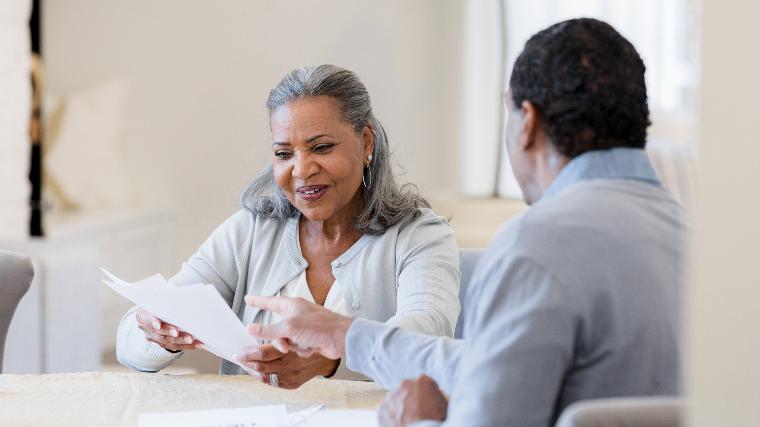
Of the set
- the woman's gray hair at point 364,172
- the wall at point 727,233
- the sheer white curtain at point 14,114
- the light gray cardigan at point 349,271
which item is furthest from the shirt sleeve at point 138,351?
the sheer white curtain at point 14,114

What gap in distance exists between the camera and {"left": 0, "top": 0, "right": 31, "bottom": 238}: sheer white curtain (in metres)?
3.94

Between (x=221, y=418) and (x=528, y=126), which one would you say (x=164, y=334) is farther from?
(x=528, y=126)

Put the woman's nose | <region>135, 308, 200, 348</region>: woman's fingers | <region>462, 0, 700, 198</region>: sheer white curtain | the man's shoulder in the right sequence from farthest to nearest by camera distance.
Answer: <region>462, 0, 700, 198</region>: sheer white curtain, the woman's nose, <region>135, 308, 200, 348</region>: woman's fingers, the man's shoulder

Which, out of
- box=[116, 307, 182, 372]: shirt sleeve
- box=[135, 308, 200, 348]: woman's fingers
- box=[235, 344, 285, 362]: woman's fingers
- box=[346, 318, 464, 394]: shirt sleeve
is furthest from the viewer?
box=[116, 307, 182, 372]: shirt sleeve

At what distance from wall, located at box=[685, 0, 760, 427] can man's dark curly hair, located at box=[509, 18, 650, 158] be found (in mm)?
396

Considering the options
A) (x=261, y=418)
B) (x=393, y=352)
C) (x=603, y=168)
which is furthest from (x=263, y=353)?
(x=603, y=168)

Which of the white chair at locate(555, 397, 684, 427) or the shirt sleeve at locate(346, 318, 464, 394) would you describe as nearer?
the white chair at locate(555, 397, 684, 427)

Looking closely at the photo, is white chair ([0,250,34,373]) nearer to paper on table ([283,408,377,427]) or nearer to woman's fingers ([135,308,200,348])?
woman's fingers ([135,308,200,348])

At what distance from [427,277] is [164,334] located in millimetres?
490

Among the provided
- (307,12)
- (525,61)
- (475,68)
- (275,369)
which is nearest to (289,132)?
(275,369)

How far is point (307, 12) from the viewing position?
446 centimetres

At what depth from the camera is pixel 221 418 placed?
1.37 meters

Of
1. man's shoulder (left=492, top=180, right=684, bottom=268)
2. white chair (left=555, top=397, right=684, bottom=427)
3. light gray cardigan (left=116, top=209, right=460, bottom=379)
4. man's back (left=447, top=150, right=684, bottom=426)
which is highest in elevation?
man's shoulder (left=492, top=180, right=684, bottom=268)

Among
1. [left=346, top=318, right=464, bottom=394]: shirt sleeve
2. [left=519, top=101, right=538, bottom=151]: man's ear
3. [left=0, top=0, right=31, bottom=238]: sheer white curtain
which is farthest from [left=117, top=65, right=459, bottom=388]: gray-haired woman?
[left=0, top=0, right=31, bottom=238]: sheer white curtain
